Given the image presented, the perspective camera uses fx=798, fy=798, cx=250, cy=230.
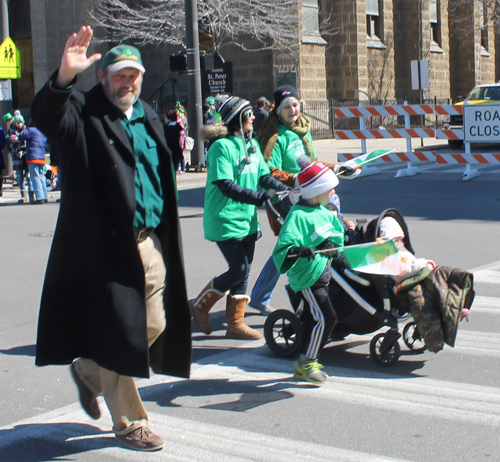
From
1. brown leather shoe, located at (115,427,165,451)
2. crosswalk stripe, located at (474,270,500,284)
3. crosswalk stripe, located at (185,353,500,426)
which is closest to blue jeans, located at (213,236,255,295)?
crosswalk stripe, located at (185,353,500,426)

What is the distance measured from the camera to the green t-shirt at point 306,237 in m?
4.82

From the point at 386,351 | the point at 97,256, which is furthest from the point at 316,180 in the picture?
the point at 97,256

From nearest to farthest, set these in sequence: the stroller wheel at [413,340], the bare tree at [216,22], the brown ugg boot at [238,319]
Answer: the stroller wheel at [413,340] → the brown ugg boot at [238,319] → the bare tree at [216,22]

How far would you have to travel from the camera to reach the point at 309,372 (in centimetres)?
487

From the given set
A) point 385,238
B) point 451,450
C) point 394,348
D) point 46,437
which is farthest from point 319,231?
point 46,437

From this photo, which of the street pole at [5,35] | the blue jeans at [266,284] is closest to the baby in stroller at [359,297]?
the blue jeans at [266,284]

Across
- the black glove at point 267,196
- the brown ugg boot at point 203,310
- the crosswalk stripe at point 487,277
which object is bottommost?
the crosswalk stripe at point 487,277

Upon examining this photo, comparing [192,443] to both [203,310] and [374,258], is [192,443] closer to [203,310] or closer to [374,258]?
[374,258]

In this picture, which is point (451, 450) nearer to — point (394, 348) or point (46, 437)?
point (394, 348)

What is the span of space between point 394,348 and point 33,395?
2290mm

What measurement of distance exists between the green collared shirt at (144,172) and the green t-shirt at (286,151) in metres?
2.65

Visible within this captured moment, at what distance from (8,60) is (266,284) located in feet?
41.9

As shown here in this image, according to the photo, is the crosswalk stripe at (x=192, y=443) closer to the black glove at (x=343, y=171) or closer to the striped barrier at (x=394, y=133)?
the black glove at (x=343, y=171)

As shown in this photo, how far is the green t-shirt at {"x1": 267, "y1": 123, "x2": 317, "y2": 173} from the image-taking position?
21.5ft
